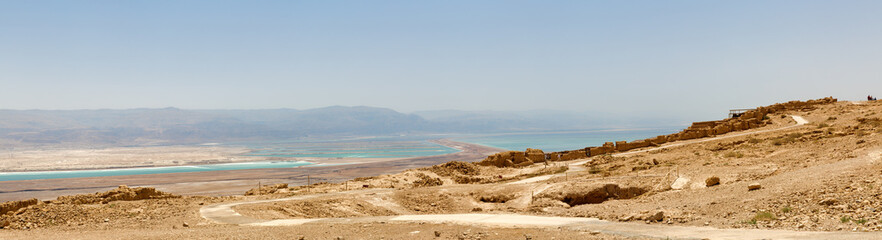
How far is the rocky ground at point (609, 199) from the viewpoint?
12.2 meters

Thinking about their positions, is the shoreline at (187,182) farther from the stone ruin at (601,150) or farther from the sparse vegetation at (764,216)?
the sparse vegetation at (764,216)

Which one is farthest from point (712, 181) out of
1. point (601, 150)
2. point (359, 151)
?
point (359, 151)

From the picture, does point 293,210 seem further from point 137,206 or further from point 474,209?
point 474,209

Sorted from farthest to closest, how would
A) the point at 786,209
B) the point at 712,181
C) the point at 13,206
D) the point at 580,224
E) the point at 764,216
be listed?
the point at 13,206
the point at 712,181
the point at 580,224
the point at 786,209
the point at 764,216

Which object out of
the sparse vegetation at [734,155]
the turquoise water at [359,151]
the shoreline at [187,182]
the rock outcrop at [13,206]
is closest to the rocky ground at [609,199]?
the sparse vegetation at [734,155]

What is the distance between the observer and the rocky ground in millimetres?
12195

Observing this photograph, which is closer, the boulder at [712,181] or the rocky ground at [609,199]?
the rocky ground at [609,199]

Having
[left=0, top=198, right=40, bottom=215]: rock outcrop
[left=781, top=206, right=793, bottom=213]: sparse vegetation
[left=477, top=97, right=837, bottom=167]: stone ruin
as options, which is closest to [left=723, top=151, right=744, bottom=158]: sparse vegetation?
[left=477, top=97, right=837, bottom=167]: stone ruin

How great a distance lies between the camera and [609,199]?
71.2ft

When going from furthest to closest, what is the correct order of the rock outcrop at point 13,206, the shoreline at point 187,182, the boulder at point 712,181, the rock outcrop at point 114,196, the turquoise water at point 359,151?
the turquoise water at point 359,151
the shoreline at point 187,182
the rock outcrop at point 114,196
the rock outcrop at point 13,206
the boulder at point 712,181

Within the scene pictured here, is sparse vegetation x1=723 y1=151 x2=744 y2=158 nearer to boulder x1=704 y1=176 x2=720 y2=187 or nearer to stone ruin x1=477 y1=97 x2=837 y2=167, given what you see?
boulder x1=704 y1=176 x2=720 y2=187

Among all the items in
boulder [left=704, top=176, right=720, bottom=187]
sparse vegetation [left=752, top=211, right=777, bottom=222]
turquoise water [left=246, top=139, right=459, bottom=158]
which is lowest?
turquoise water [left=246, top=139, right=459, bottom=158]

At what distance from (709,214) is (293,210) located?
14.2m

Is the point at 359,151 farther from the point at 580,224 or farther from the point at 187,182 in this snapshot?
the point at 580,224
